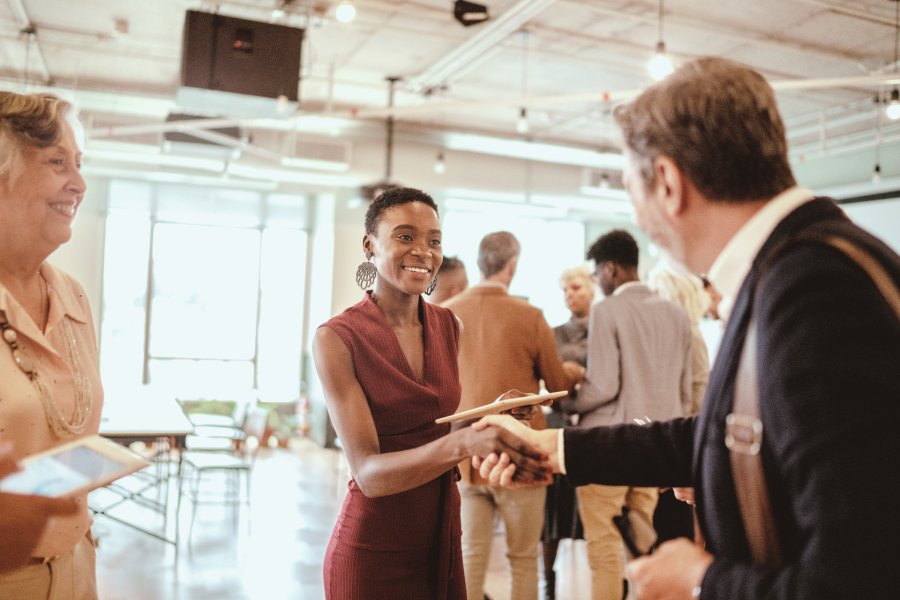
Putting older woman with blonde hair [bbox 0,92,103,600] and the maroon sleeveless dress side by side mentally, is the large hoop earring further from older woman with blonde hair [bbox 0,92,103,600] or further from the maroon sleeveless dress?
older woman with blonde hair [bbox 0,92,103,600]

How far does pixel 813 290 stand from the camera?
0.78m

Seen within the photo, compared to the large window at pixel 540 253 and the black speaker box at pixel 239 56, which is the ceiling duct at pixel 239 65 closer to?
the black speaker box at pixel 239 56

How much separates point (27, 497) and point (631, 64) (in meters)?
7.42

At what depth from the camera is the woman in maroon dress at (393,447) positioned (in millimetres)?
1662

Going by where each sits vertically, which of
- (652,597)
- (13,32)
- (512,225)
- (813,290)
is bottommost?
(652,597)

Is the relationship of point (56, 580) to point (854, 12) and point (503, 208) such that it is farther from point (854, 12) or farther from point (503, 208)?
point (503, 208)

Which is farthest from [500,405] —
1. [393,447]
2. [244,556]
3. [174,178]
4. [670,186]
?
[174,178]

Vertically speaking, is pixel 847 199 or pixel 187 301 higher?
pixel 847 199

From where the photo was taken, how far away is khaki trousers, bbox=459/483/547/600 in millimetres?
2916

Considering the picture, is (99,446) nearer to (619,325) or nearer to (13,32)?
(619,325)

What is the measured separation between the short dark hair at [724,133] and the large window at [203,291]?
10202mm

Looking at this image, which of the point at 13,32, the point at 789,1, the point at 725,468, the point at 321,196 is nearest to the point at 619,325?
the point at 725,468

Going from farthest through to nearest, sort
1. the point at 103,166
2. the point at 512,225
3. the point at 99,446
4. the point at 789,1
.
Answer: the point at 512,225 < the point at 103,166 < the point at 789,1 < the point at 99,446

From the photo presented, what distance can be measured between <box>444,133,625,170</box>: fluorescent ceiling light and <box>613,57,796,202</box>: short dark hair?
29.4ft
